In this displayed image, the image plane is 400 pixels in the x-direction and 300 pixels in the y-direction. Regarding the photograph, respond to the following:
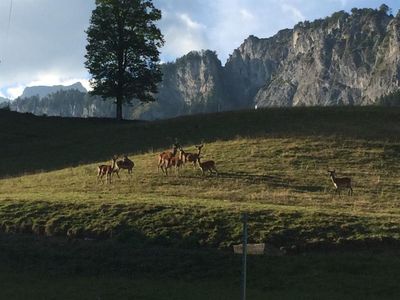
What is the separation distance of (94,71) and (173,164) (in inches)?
1313

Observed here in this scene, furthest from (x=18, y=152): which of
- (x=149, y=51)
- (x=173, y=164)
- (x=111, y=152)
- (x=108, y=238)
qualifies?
(x=108, y=238)

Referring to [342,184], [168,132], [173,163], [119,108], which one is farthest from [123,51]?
[342,184]

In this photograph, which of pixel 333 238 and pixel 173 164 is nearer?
pixel 333 238

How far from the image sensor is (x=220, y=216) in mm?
21562

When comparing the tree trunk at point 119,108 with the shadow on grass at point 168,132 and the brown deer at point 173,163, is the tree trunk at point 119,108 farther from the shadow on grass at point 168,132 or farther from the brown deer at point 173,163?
the brown deer at point 173,163

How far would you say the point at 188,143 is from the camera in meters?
41.9

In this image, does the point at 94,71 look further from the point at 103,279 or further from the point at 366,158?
the point at 103,279

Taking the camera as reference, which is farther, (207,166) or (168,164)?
(168,164)

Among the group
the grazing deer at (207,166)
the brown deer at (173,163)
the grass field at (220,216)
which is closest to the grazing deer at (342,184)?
the grass field at (220,216)

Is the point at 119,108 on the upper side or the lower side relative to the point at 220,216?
upper

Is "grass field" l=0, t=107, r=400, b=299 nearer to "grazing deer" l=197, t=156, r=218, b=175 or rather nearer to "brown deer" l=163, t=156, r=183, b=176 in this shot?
"brown deer" l=163, t=156, r=183, b=176

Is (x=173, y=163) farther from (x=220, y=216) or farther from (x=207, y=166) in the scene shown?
(x=220, y=216)

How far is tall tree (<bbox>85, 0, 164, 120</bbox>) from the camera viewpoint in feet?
209

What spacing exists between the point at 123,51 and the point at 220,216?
45.5 meters
